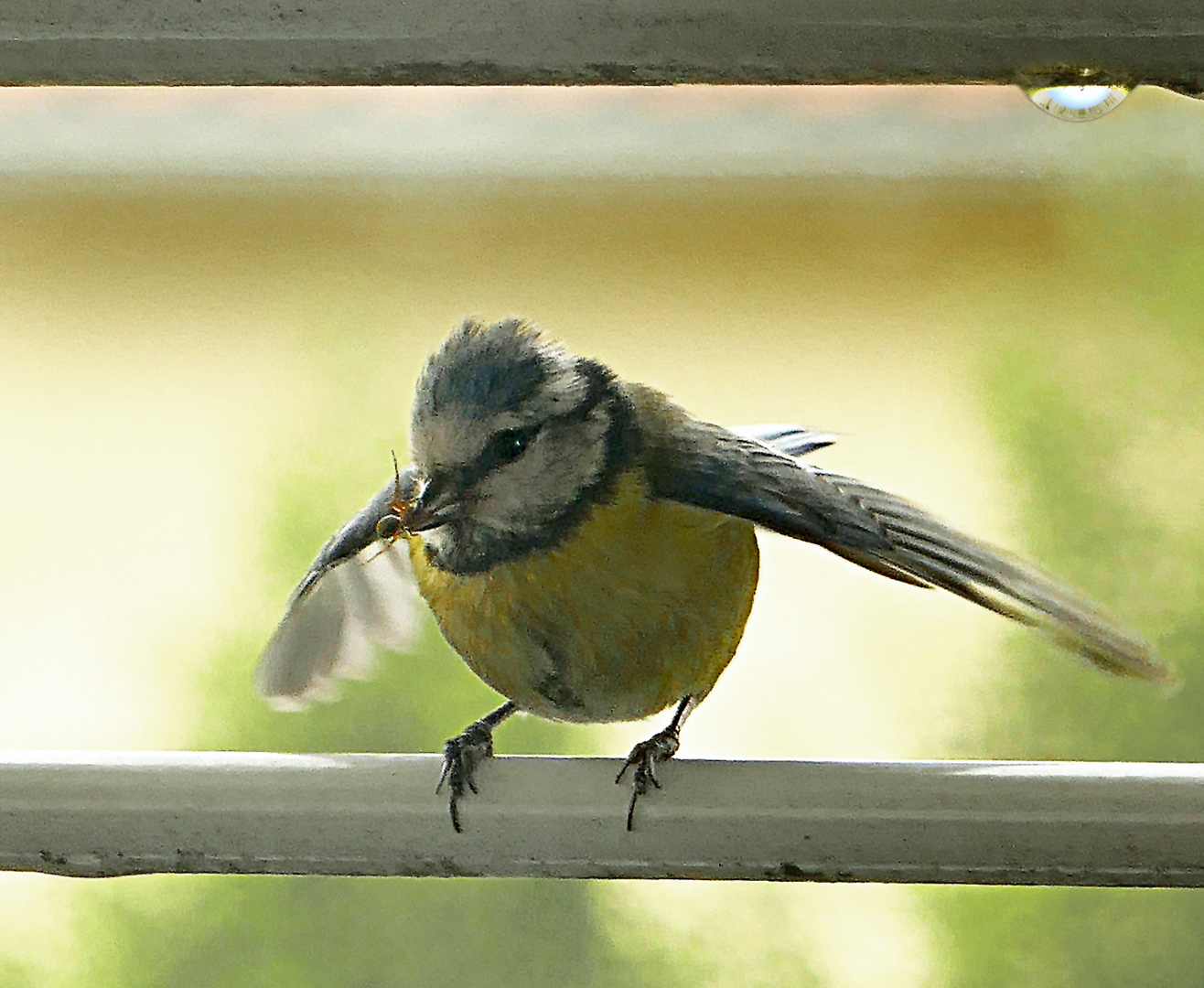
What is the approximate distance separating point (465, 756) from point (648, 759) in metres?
0.08

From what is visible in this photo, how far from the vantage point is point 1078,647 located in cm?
61

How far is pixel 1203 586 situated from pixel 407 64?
1165 millimetres

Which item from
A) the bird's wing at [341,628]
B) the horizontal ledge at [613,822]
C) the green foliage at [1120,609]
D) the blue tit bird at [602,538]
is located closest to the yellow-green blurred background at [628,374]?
the green foliage at [1120,609]

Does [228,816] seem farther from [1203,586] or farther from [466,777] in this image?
[1203,586]

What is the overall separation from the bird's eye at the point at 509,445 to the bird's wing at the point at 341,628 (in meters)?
0.14

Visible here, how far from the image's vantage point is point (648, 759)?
57cm

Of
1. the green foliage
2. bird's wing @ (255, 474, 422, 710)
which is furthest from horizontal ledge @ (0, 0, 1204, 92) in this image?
the green foliage

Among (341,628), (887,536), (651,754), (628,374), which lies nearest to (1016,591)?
(887,536)

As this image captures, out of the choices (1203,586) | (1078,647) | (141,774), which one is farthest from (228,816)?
(1203,586)

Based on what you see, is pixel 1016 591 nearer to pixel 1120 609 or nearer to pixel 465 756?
pixel 465 756

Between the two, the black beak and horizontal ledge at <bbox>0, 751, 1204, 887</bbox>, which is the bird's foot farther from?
the black beak

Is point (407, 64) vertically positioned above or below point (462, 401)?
above

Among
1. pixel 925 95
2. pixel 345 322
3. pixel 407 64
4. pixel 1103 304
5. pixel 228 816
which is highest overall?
pixel 407 64

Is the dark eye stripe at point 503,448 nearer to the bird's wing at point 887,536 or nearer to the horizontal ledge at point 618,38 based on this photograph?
the bird's wing at point 887,536
